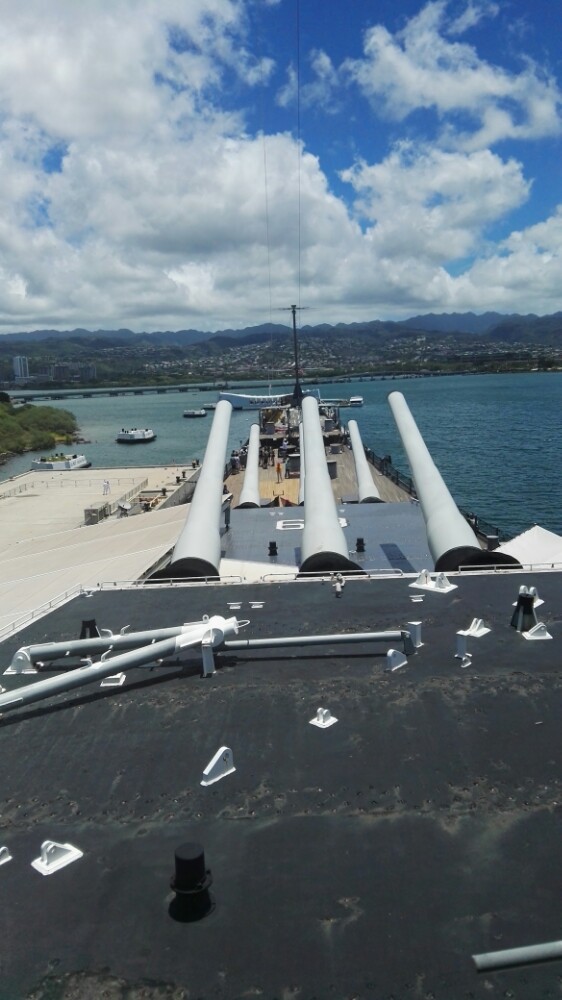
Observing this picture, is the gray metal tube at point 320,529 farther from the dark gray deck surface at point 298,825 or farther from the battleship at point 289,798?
the dark gray deck surface at point 298,825

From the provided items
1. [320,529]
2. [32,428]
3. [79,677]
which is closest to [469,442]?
[320,529]

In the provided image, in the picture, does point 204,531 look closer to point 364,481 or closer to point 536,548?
point 536,548

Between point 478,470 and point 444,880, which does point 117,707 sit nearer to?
point 444,880

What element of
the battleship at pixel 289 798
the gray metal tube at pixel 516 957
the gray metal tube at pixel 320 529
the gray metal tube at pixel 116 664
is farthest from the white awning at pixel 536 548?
the gray metal tube at pixel 516 957

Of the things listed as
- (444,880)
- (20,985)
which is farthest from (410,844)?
(20,985)

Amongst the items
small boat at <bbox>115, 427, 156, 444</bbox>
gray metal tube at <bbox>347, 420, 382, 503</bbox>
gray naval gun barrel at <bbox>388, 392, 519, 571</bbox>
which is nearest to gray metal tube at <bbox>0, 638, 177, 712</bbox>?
gray naval gun barrel at <bbox>388, 392, 519, 571</bbox>

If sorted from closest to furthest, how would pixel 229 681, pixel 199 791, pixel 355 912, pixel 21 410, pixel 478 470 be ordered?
pixel 355 912, pixel 199 791, pixel 229 681, pixel 478 470, pixel 21 410

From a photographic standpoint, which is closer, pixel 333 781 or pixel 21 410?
pixel 333 781
